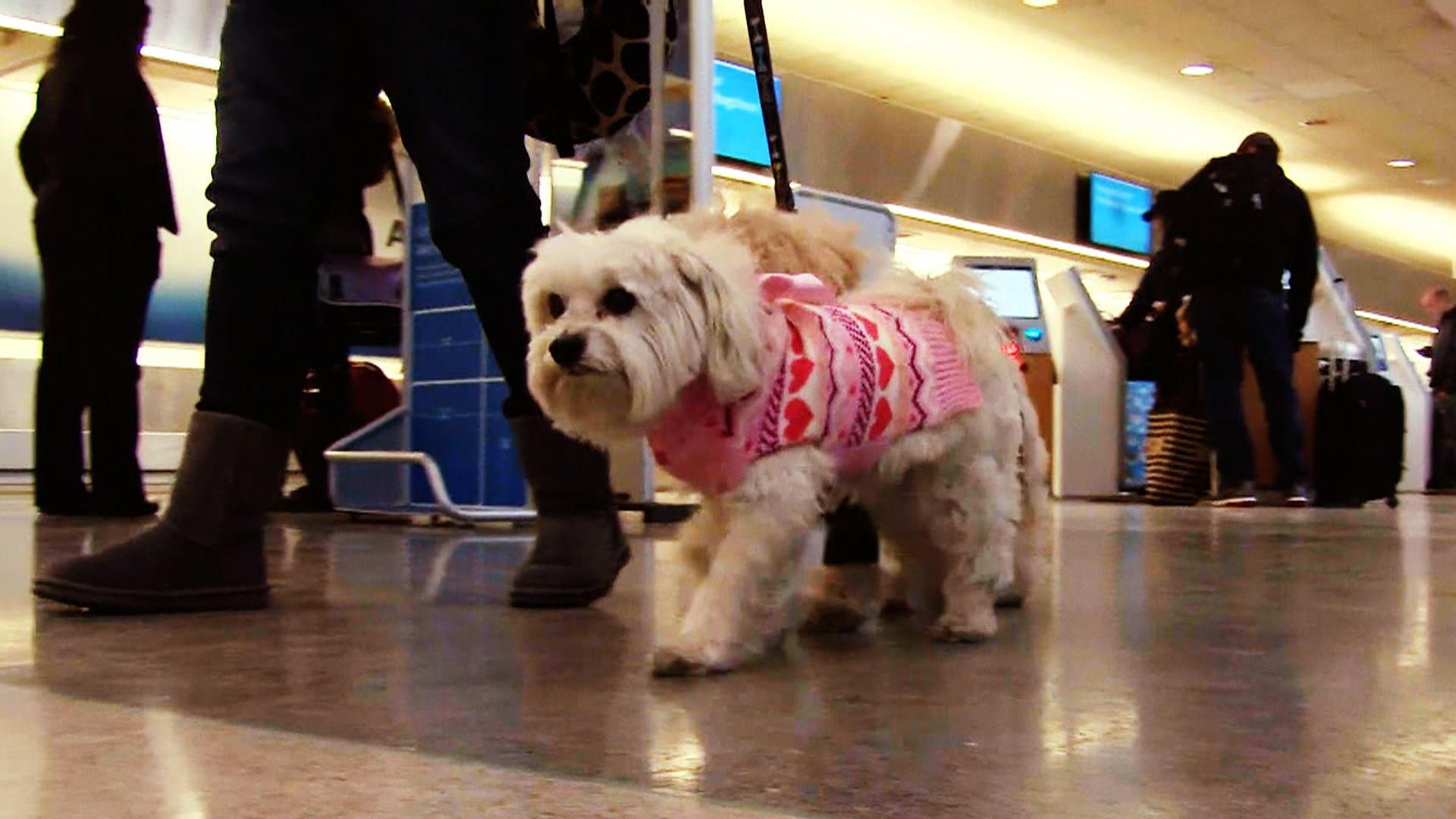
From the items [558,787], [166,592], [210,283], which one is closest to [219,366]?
[210,283]

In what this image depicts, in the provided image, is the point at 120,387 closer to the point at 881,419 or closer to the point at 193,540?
the point at 193,540

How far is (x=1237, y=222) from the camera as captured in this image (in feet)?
22.2

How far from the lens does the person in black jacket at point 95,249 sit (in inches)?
173

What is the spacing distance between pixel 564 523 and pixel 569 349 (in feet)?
2.07

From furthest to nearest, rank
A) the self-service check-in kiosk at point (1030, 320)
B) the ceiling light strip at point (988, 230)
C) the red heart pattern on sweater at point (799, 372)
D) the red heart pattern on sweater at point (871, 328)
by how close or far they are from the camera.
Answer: the ceiling light strip at point (988, 230)
the self-service check-in kiosk at point (1030, 320)
the red heart pattern on sweater at point (871, 328)
the red heart pattern on sweater at point (799, 372)

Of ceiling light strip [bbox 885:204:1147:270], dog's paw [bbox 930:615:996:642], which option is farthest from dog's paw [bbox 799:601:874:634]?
ceiling light strip [bbox 885:204:1147:270]

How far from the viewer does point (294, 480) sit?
7605 millimetres

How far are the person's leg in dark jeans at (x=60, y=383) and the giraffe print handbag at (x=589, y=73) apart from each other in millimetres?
2603

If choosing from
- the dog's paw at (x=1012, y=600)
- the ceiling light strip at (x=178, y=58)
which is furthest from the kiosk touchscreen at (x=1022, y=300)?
the dog's paw at (x=1012, y=600)

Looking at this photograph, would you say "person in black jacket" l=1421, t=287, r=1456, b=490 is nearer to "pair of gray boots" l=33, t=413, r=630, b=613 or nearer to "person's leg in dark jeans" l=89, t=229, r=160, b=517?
"person's leg in dark jeans" l=89, t=229, r=160, b=517

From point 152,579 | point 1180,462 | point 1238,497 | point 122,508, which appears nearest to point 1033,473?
point 152,579

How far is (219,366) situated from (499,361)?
1.32ft

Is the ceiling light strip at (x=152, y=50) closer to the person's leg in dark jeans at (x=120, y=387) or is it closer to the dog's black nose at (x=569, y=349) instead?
the person's leg in dark jeans at (x=120, y=387)

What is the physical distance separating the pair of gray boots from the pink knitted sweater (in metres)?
0.48
